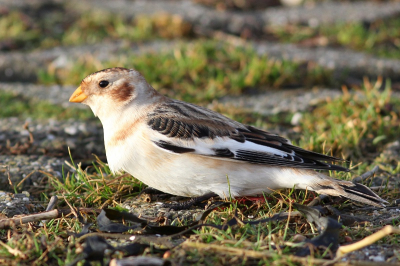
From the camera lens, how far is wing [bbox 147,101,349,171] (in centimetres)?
336

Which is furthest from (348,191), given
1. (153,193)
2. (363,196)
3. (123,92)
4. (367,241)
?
(123,92)

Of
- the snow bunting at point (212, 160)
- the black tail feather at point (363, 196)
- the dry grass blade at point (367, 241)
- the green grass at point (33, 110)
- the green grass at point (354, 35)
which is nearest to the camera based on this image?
the dry grass blade at point (367, 241)

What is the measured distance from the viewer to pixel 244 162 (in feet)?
11.1

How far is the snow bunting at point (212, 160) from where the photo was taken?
335 cm

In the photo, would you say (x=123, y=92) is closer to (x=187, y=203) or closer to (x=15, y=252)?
(x=187, y=203)

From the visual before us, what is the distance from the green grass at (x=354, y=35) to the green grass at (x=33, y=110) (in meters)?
3.93

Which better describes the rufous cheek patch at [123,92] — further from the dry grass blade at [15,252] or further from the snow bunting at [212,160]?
the dry grass blade at [15,252]

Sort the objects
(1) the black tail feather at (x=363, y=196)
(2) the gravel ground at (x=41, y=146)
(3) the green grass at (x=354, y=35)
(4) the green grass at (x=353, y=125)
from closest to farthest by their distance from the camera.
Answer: (1) the black tail feather at (x=363, y=196)
(2) the gravel ground at (x=41, y=146)
(4) the green grass at (x=353, y=125)
(3) the green grass at (x=354, y=35)

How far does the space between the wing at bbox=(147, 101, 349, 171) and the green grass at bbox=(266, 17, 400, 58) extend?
4772 millimetres

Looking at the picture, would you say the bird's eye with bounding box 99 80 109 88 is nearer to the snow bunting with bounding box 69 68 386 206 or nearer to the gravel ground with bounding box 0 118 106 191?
the snow bunting with bounding box 69 68 386 206

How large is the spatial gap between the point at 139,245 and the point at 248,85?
4.02 m

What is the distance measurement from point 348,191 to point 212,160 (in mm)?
822

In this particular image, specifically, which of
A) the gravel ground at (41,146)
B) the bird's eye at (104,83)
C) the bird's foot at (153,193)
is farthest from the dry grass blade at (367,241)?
the gravel ground at (41,146)

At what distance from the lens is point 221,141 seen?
3449 millimetres
